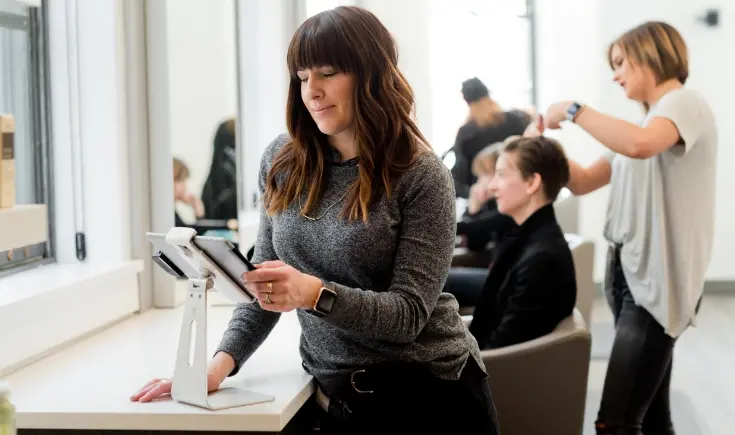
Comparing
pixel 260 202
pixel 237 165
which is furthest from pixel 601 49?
pixel 260 202

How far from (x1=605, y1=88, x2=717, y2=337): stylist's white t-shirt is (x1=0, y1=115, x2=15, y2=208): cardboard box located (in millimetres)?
2095

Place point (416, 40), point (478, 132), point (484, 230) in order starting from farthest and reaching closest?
1. point (416, 40)
2. point (478, 132)
3. point (484, 230)

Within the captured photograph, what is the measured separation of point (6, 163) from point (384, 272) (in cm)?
70

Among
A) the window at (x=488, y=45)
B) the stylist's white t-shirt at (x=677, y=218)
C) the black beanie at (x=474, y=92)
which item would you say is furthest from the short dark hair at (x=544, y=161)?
the window at (x=488, y=45)

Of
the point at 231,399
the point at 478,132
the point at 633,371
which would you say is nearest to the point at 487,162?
the point at 478,132

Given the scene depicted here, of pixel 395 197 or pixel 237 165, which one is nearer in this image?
pixel 395 197

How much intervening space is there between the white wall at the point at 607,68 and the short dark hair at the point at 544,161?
4.23 meters

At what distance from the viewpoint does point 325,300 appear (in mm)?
1594

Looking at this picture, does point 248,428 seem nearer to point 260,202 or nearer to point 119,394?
point 119,394

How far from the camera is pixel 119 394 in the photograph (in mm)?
1813

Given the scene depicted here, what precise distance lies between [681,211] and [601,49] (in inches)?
181

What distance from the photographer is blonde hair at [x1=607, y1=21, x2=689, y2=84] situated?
3.01m

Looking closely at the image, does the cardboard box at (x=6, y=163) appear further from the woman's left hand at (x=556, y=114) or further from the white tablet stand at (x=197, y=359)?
the woman's left hand at (x=556, y=114)

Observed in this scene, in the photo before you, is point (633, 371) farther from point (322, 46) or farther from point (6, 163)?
point (6, 163)
